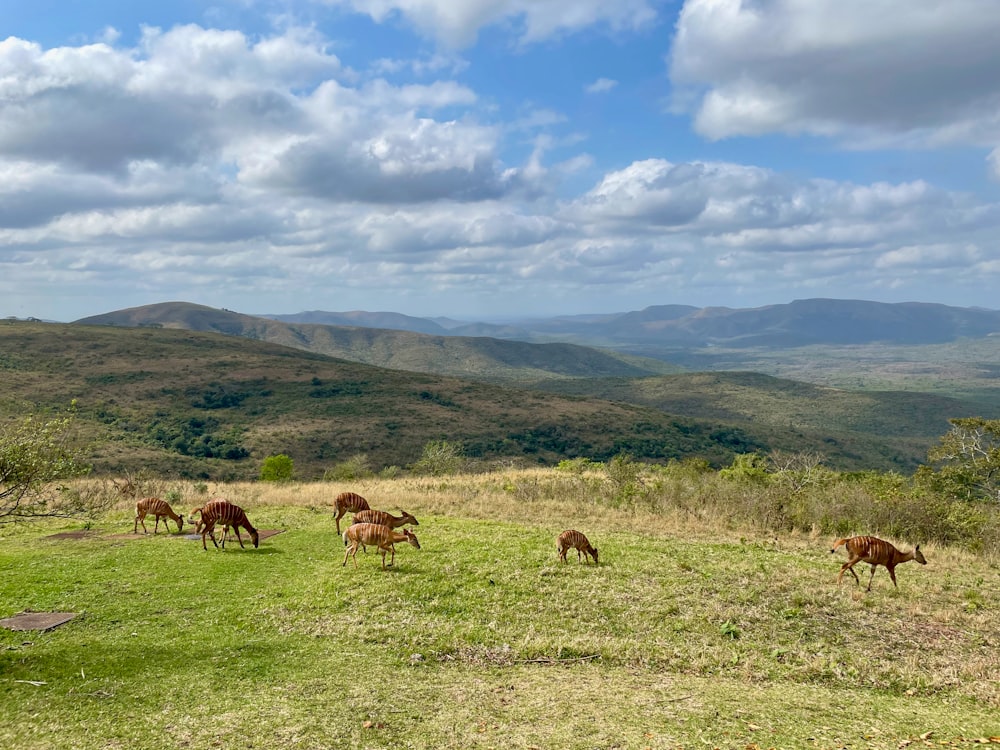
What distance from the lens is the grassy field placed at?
871cm

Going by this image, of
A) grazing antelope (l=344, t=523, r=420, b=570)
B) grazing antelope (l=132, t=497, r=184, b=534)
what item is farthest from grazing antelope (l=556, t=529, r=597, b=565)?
grazing antelope (l=132, t=497, r=184, b=534)

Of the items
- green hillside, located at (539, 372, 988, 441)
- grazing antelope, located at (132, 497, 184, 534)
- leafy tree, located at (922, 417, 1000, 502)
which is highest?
grazing antelope, located at (132, 497, 184, 534)

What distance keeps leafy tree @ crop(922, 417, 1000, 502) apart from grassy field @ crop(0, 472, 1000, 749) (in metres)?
18.2

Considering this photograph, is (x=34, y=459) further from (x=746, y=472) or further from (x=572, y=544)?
(x=746, y=472)

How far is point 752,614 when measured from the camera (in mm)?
13648

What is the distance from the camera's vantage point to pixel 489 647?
40.0 feet

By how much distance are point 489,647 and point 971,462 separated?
37.5 metres

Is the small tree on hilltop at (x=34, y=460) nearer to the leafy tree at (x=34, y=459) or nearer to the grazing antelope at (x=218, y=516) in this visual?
the leafy tree at (x=34, y=459)

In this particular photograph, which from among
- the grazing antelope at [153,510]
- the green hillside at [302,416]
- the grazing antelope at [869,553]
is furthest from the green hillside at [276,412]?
the grazing antelope at [869,553]

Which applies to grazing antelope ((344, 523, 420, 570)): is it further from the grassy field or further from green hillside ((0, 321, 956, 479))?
green hillside ((0, 321, 956, 479))

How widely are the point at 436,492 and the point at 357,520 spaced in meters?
12.1

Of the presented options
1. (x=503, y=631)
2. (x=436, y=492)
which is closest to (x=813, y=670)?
(x=503, y=631)

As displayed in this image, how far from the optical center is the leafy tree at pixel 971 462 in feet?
114

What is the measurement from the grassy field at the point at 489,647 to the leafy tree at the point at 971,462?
18.2 metres
